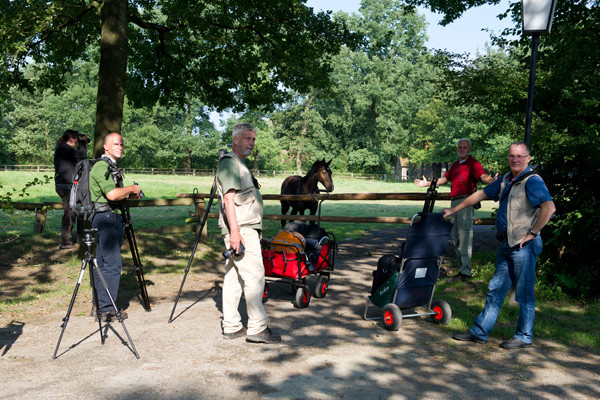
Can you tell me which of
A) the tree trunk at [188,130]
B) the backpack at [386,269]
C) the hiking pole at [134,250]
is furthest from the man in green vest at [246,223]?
the tree trunk at [188,130]

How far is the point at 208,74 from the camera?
15.1m

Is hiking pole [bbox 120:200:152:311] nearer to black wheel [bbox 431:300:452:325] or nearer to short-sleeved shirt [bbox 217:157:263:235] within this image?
short-sleeved shirt [bbox 217:157:263:235]

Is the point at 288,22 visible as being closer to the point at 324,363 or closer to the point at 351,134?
the point at 324,363

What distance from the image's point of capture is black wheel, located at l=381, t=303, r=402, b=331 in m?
5.91

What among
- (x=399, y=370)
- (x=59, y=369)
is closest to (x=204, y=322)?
(x=59, y=369)

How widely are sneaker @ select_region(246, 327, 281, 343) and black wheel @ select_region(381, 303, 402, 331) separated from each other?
1321 millimetres

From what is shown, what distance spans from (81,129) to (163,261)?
2423 inches

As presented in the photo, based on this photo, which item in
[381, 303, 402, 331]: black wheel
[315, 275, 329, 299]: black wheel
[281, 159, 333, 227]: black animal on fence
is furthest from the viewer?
[281, 159, 333, 227]: black animal on fence

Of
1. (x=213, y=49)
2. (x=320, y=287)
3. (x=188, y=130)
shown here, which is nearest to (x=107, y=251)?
(x=320, y=287)

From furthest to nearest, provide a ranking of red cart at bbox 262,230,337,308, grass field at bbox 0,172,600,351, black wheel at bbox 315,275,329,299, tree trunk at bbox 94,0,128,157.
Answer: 1. tree trunk at bbox 94,0,128,157
2. black wheel at bbox 315,275,329,299
3. red cart at bbox 262,230,337,308
4. grass field at bbox 0,172,600,351

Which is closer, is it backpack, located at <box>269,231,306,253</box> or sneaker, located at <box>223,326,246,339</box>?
sneaker, located at <box>223,326,246,339</box>

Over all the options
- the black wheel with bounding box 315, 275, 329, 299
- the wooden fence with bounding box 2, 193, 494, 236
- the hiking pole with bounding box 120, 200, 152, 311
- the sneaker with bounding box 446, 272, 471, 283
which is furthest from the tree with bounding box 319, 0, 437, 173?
the hiking pole with bounding box 120, 200, 152, 311

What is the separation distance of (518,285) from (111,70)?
775cm

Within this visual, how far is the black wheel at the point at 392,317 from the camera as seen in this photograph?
19.4 feet
